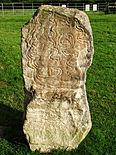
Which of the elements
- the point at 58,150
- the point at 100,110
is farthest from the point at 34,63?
the point at 100,110

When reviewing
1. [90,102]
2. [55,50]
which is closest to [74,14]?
[55,50]

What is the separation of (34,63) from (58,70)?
40 cm

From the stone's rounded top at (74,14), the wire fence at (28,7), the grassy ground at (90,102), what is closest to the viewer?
the stone's rounded top at (74,14)

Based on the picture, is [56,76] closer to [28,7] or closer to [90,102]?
[90,102]

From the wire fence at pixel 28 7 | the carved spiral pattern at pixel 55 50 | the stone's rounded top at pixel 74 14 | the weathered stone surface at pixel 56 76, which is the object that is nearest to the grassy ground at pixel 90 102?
the weathered stone surface at pixel 56 76

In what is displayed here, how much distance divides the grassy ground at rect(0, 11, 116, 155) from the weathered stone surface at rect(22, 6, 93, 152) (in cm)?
34

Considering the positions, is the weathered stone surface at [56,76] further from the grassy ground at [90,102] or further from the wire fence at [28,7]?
the wire fence at [28,7]

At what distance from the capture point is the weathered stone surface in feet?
20.4

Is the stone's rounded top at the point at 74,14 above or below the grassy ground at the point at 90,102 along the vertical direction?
above

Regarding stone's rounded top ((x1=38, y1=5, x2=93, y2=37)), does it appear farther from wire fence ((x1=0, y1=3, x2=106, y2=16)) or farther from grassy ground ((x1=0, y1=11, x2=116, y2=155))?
wire fence ((x1=0, y1=3, x2=106, y2=16))

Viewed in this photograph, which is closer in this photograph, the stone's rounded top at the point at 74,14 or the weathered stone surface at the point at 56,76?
the stone's rounded top at the point at 74,14

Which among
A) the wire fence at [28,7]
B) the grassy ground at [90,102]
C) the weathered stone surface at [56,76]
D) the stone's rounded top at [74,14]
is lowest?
Answer: the wire fence at [28,7]

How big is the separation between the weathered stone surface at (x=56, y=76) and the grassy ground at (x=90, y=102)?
34 centimetres

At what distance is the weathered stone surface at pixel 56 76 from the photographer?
245 inches
